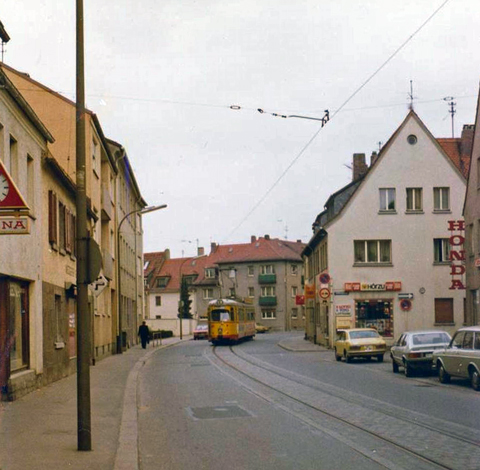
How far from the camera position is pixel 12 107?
642 inches

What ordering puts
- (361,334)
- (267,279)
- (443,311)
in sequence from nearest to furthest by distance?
1. (361,334)
2. (443,311)
3. (267,279)

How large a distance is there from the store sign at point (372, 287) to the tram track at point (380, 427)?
23153mm

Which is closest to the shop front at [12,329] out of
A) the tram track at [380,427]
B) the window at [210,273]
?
the tram track at [380,427]

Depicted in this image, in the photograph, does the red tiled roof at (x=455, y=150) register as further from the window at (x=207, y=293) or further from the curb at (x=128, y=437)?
the window at (x=207, y=293)

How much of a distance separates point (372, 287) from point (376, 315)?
1497 mm

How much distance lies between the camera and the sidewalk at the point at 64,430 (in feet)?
31.3

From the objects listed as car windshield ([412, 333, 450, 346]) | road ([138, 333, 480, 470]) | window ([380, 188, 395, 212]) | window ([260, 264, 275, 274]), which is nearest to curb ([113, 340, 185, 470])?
road ([138, 333, 480, 470])

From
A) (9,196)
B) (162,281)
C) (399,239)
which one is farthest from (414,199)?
(162,281)

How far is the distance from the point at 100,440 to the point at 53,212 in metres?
10.8

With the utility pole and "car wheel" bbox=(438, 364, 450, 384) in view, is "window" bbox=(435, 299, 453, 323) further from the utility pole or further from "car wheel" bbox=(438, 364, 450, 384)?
the utility pole

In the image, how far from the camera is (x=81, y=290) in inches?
406

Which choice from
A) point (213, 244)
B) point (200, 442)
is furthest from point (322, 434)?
point (213, 244)

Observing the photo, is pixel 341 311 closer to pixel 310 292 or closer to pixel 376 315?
pixel 376 315

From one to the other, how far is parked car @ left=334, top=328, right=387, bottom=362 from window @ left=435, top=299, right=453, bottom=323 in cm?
1236
